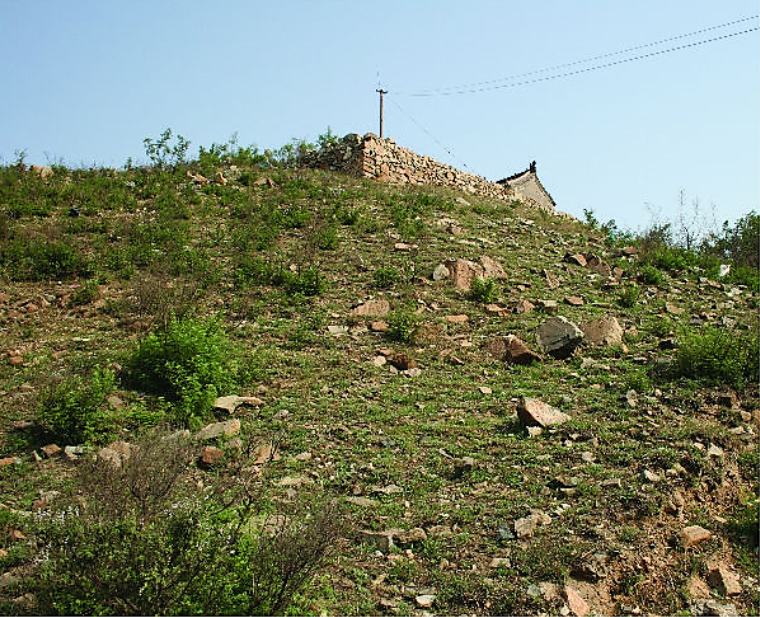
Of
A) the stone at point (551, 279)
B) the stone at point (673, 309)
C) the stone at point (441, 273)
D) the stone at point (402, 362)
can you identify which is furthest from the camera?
the stone at point (551, 279)

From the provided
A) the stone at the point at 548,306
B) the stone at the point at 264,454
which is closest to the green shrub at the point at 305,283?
the stone at the point at 548,306

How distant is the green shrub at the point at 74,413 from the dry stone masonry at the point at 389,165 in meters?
9.95

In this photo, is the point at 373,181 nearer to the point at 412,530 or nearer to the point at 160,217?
the point at 160,217

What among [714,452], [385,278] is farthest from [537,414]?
[385,278]

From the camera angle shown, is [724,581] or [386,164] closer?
[724,581]

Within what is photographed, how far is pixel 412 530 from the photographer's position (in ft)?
14.5

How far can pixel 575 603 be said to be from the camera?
3.73 metres

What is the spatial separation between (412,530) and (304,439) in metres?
1.58

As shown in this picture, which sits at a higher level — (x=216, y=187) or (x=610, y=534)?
(x=216, y=187)

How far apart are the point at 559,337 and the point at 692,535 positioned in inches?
138

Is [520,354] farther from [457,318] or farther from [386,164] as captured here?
[386,164]

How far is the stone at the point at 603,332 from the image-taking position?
774cm

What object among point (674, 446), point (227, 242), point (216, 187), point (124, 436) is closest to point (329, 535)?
point (124, 436)

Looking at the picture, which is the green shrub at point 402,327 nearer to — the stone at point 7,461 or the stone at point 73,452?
the stone at point 73,452
